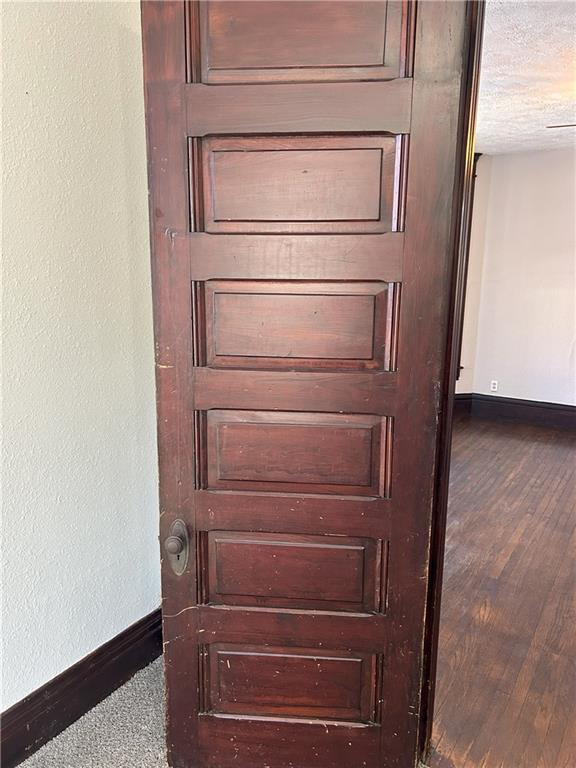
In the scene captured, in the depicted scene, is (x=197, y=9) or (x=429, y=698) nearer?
(x=197, y=9)

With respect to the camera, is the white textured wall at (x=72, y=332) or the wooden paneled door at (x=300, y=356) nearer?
the wooden paneled door at (x=300, y=356)

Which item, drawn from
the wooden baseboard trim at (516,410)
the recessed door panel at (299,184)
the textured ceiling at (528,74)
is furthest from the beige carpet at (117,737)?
the wooden baseboard trim at (516,410)

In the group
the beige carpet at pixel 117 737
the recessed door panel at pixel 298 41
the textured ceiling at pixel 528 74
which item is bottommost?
the beige carpet at pixel 117 737

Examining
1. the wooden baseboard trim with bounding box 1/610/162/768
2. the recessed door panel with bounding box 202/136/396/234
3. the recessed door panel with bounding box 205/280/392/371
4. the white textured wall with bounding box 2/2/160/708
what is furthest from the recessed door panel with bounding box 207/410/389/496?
the wooden baseboard trim with bounding box 1/610/162/768

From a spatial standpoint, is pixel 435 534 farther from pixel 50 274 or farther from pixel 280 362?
pixel 50 274

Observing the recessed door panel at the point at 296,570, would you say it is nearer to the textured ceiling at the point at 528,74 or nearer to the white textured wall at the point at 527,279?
the textured ceiling at the point at 528,74

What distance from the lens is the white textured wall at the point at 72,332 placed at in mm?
1505

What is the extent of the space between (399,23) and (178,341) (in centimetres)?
83

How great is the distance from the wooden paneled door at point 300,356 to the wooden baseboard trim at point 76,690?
0.43m

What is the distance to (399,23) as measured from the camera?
1.18 meters

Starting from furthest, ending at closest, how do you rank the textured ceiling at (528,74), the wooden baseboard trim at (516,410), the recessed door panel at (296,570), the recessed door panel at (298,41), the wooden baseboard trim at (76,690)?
the wooden baseboard trim at (516,410) → the textured ceiling at (528,74) → the wooden baseboard trim at (76,690) → the recessed door panel at (296,570) → the recessed door panel at (298,41)

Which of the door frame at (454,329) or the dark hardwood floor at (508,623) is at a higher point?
the door frame at (454,329)

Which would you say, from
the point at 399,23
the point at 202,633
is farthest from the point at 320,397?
the point at 399,23

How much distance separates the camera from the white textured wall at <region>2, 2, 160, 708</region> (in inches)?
59.2
